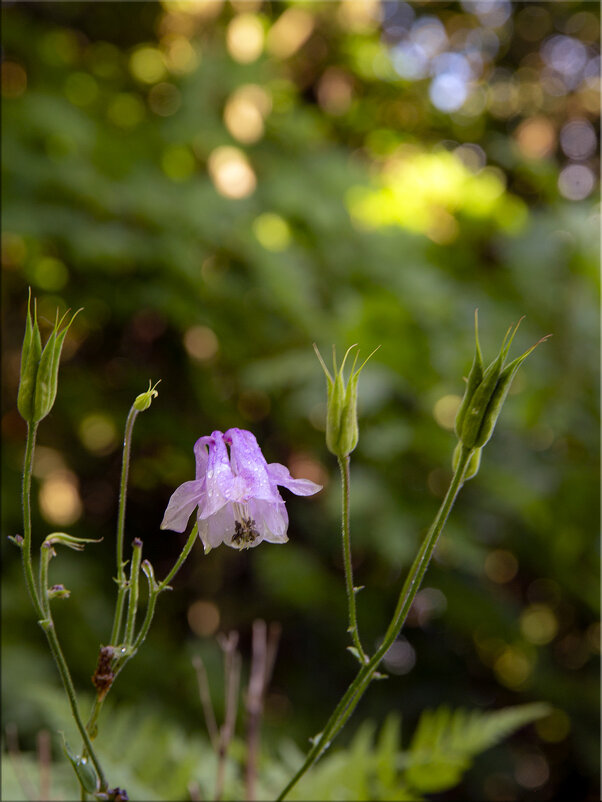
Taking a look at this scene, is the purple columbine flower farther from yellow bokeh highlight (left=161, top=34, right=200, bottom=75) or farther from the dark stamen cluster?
yellow bokeh highlight (left=161, top=34, right=200, bottom=75)

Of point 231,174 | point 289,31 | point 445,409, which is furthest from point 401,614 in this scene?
point 289,31

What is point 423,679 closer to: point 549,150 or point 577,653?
point 577,653

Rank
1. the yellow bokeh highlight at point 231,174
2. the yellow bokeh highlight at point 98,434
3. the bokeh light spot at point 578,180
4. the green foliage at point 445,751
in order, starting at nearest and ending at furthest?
the green foliage at point 445,751, the yellow bokeh highlight at point 98,434, the yellow bokeh highlight at point 231,174, the bokeh light spot at point 578,180

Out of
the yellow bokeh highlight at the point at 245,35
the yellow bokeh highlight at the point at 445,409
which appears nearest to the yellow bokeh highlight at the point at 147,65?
the yellow bokeh highlight at the point at 245,35

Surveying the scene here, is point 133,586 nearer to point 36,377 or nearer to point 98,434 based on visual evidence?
point 36,377

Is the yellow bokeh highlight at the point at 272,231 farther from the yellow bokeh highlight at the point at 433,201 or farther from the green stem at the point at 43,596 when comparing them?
the green stem at the point at 43,596

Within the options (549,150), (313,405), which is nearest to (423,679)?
(313,405)
